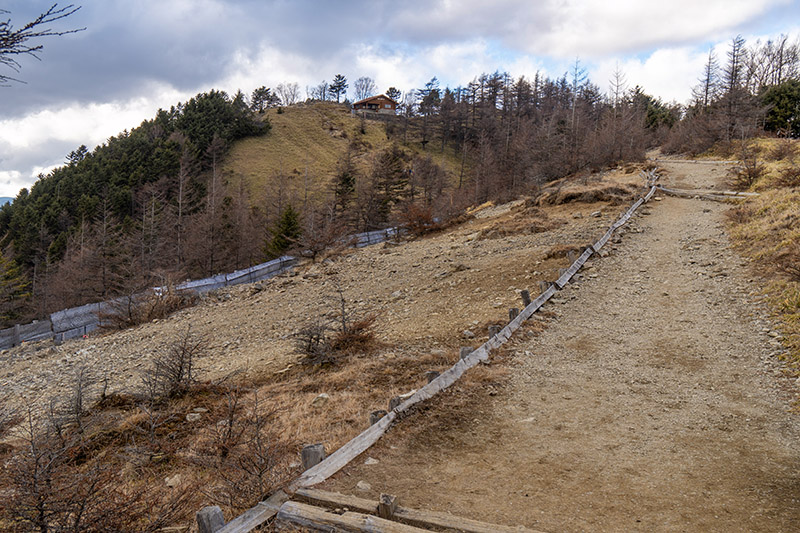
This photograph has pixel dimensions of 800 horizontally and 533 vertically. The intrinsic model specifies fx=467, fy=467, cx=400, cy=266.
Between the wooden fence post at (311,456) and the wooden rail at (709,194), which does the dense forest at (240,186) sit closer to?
Answer: the wooden rail at (709,194)

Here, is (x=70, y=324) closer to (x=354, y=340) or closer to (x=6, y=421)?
(x=6, y=421)

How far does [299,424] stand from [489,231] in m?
14.9

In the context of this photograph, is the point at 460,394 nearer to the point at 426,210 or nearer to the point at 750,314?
the point at 750,314

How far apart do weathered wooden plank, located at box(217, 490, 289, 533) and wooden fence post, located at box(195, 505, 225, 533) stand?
0.22 feet

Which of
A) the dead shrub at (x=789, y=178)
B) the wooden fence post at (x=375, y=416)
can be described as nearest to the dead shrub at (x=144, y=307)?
the wooden fence post at (x=375, y=416)

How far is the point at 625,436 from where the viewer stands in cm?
532

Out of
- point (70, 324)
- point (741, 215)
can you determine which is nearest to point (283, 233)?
point (70, 324)

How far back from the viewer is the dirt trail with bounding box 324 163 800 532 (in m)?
4.02

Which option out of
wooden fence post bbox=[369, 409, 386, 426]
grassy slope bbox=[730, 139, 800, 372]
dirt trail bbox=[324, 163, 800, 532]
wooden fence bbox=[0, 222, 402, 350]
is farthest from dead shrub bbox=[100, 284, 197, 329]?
grassy slope bbox=[730, 139, 800, 372]

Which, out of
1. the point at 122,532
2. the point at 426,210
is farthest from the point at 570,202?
the point at 122,532

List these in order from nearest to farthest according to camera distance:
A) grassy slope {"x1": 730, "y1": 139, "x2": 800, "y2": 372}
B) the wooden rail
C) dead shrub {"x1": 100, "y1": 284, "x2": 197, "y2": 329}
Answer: grassy slope {"x1": 730, "y1": 139, "x2": 800, "y2": 372}
dead shrub {"x1": 100, "y1": 284, "x2": 197, "y2": 329}
the wooden rail

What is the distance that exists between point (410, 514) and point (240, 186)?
190 feet

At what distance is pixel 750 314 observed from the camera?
8.73 metres

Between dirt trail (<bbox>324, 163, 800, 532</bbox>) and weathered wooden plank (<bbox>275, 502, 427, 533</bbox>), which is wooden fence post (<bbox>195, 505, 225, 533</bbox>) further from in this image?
dirt trail (<bbox>324, 163, 800, 532</bbox>)
